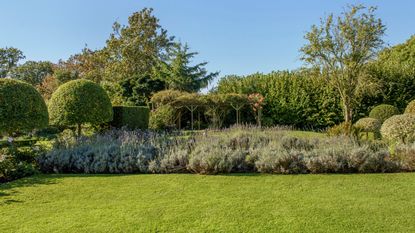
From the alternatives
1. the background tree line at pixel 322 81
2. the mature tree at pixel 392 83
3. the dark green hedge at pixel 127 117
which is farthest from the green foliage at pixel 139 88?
the mature tree at pixel 392 83

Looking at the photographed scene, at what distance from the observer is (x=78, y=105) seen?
11.2 metres

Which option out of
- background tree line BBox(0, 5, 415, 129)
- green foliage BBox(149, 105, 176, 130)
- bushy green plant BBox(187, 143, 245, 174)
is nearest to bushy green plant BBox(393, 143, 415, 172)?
bushy green plant BBox(187, 143, 245, 174)

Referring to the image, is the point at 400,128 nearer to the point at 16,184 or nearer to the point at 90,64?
the point at 16,184

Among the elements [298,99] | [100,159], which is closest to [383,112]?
[298,99]

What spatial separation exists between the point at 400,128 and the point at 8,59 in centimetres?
3516

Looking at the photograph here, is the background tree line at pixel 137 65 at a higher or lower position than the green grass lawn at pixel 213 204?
higher

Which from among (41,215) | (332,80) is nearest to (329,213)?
(41,215)

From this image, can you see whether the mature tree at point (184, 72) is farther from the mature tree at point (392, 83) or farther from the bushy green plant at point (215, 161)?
the bushy green plant at point (215, 161)

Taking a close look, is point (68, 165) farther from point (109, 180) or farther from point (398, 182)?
point (398, 182)

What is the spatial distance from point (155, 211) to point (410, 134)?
7595mm

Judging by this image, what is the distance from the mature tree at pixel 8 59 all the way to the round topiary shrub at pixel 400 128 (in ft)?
113

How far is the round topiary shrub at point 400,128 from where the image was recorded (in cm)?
884

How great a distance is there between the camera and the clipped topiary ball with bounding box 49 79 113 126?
11.2 meters

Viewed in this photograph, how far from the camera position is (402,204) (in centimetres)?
371
